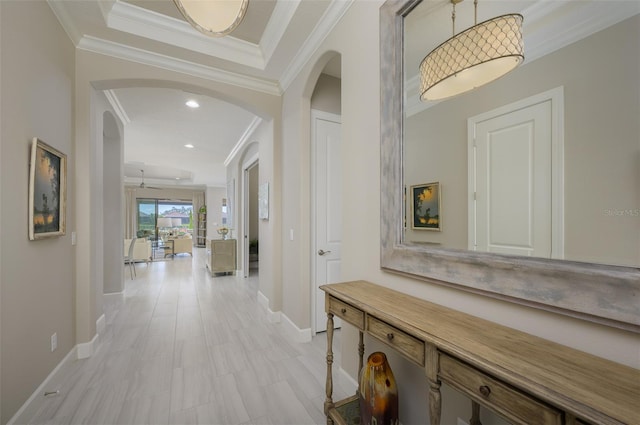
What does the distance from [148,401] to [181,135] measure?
434 centimetres

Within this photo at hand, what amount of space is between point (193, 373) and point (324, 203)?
190cm

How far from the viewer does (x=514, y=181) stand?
98 cm

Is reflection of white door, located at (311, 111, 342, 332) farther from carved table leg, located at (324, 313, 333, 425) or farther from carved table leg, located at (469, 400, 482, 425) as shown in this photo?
carved table leg, located at (469, 400, 482, 425)

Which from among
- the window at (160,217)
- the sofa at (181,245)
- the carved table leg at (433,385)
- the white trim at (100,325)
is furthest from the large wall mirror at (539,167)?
the window at (160,217)

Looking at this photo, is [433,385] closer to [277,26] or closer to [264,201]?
[277,26]

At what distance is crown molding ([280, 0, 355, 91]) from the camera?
6.30ft

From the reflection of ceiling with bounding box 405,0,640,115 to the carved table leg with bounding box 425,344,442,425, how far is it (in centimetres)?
111

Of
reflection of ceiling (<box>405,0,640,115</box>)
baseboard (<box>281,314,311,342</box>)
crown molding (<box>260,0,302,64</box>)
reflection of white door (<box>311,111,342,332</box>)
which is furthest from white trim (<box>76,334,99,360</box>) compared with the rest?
reflection of ceiling (<box>405,0,640,115</box>)

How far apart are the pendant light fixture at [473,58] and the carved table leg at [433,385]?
1106mm

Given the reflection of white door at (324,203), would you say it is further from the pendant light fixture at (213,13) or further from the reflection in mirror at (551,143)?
the reflection in mirror at (551,143)

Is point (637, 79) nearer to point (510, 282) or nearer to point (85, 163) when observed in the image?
point (510, 282)

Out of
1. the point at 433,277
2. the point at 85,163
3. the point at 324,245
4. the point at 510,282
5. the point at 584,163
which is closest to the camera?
the point at 584,163

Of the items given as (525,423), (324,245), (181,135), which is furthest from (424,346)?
(181,135)

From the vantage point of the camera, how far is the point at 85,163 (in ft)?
7.70
